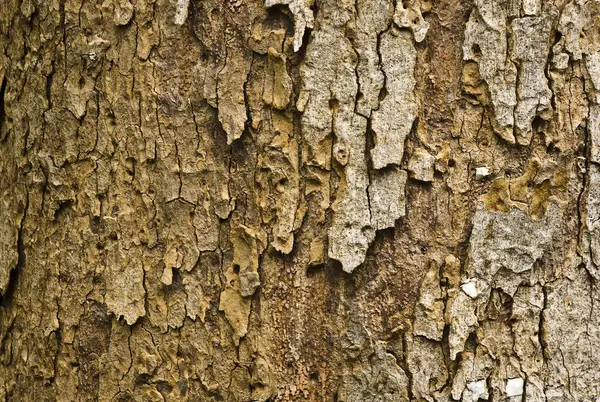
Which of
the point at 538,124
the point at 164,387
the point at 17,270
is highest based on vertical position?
the point at 538,124

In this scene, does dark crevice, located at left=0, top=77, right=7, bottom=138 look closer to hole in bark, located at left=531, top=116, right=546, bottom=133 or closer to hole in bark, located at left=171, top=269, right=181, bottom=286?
hole in bark, located at left=171, top=269, right=181, bottom=286

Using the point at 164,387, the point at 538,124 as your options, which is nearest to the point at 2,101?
the point at 164,387

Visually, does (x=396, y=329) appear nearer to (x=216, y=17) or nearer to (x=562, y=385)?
(x=562, y=385)

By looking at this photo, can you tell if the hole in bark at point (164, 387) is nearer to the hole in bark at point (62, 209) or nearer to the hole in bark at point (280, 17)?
the hole in bark at point (62, 209)

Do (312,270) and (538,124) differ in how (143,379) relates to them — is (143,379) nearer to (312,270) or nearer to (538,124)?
(312,270)

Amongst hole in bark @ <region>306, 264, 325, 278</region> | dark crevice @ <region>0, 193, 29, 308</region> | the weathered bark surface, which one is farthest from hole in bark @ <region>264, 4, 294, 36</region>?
dark crevice @ <region>0, 193, 29, 308</region>

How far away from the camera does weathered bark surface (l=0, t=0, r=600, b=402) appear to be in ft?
4.18

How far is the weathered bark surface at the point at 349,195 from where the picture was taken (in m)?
1.28

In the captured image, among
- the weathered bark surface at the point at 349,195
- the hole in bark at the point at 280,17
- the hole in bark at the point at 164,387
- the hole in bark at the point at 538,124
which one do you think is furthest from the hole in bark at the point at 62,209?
the hole in bark at the point at 538,124

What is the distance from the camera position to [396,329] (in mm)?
1294

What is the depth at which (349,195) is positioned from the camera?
4.18 feet

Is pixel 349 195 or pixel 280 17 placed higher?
pixel 280 17

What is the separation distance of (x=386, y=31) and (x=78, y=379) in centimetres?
83

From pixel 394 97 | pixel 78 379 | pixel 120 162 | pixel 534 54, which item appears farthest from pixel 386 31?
pixel 78 379
